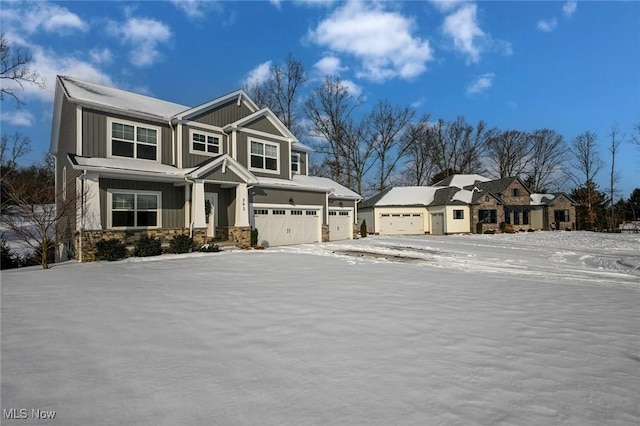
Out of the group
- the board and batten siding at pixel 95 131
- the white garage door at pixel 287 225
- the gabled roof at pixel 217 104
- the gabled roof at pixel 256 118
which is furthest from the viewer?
the white garage door at pixel 287 225

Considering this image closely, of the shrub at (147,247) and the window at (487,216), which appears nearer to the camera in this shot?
the shrub at (147,247)

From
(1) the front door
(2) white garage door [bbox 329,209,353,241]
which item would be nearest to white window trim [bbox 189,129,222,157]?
(1) the front door

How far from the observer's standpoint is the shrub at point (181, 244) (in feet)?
43.7

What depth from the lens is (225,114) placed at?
17703mm

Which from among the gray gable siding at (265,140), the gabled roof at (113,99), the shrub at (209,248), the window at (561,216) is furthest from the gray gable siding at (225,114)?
the window at (561,216)

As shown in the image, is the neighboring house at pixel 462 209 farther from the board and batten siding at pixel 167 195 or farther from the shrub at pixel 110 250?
the shrub at pixel 110 250

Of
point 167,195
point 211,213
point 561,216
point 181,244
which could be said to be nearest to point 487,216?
point 561,216

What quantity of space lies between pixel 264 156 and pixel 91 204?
9033mm

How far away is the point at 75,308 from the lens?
5445 millimetres

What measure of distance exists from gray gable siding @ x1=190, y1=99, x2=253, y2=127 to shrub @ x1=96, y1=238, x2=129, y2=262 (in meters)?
7.05

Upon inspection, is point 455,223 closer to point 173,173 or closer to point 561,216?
point 561,216

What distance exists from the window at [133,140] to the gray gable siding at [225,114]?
214 centimetres

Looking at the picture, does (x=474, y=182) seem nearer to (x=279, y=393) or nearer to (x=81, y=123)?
(x=81, y=123)

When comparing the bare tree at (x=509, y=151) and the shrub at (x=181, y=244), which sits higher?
the bare tree at (x=509, y=151)
